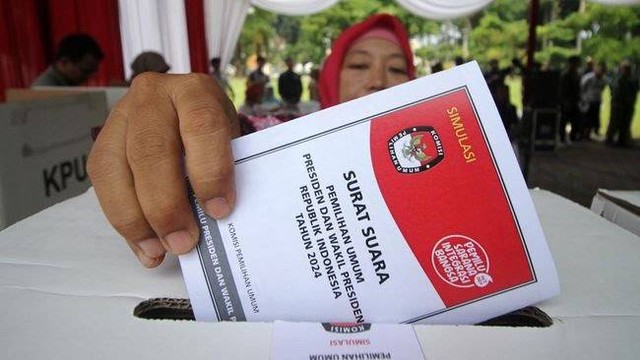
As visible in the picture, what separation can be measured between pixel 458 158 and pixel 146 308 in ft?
0.81

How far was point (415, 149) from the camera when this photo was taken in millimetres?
298

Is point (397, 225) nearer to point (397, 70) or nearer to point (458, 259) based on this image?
point (458, 259)

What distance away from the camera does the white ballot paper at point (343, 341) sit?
252 millimetres

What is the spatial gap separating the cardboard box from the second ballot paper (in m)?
0.03

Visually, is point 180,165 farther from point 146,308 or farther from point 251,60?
point 251,60

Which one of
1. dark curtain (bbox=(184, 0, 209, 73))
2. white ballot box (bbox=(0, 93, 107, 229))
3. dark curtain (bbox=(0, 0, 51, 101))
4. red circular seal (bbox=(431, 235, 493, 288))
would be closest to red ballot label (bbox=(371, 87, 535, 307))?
red circular seal (bbox=(431, 235, 493, 288))

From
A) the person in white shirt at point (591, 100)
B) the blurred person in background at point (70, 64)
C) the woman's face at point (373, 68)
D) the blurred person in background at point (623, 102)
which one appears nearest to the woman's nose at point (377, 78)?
the woman's face at point (373, 68)

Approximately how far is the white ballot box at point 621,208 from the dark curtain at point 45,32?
9.16ft

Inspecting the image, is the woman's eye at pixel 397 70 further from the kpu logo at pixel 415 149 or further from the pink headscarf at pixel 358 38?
the kpu logo at pixel 415 149

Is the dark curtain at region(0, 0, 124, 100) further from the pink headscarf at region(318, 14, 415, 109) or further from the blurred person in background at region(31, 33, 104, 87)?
the pink headscarf at region(318, 14, 415, 109)

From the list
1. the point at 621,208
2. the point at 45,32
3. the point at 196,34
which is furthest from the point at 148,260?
the point at 196,34

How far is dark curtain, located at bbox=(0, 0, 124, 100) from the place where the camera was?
8.28 ft

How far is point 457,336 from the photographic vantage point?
26 cm

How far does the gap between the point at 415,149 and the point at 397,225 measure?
5 centimetres
